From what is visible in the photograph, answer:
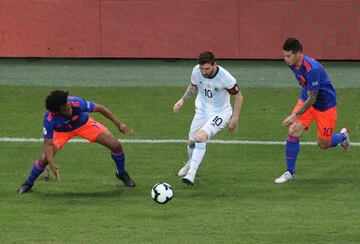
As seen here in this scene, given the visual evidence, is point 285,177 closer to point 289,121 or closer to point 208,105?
point 289,121

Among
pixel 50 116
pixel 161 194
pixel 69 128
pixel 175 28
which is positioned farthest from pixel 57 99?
pixel 175 28

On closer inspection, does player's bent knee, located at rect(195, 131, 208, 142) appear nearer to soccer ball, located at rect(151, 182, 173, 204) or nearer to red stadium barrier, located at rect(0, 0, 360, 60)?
soccer ball, located at rect(151, 182, 173, 204)

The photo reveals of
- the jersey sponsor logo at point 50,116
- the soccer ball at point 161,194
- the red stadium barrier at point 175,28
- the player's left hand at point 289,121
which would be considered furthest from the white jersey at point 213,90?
the red stadium barrier at point 175,28

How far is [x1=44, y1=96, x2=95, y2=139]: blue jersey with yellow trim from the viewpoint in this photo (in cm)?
1261

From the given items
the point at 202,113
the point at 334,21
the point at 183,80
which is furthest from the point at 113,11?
the point at 202,113

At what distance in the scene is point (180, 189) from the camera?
520 inches

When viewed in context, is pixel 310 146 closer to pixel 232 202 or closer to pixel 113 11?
pixel 232 202

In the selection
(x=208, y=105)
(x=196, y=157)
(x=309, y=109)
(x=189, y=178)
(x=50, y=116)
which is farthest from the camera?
(x=208, y=105)

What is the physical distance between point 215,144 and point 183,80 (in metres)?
6.29

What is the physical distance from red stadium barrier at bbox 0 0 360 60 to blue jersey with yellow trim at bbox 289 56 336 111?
1038 cm

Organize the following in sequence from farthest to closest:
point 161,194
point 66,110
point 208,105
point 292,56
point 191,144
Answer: point 191,144 → point 208,105 → point 292,56 → point 66,110 → point 161,194

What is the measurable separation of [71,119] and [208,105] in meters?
2.13

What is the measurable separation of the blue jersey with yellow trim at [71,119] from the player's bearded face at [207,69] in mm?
1659

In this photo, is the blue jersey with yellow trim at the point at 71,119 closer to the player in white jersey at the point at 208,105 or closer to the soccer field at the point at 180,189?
the soccer field at the point at 180,189
